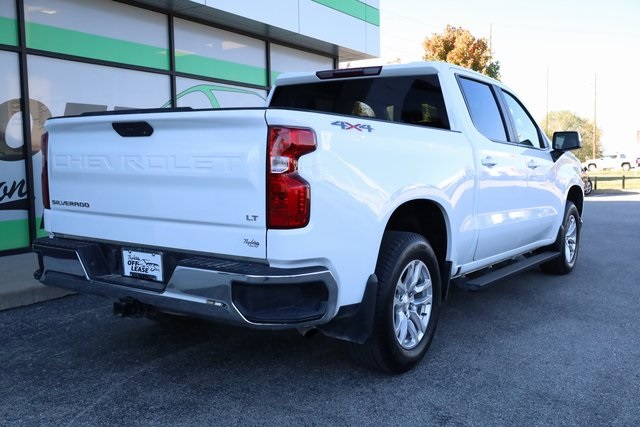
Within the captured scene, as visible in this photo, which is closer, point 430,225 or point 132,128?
point 132,128

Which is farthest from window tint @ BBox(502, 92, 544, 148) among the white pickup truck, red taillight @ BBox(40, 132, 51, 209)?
red taillight @ BBox(40, 132, 51, 209)

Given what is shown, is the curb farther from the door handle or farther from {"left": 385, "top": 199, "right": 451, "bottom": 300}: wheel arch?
the door handle

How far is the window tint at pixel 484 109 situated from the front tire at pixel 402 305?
1473 mm

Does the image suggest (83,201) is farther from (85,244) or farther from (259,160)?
(259,160)

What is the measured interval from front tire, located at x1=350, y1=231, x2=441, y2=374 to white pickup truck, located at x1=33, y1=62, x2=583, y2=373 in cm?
1

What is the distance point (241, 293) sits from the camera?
9.24 ft

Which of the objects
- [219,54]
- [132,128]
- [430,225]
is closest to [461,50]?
[219,54]

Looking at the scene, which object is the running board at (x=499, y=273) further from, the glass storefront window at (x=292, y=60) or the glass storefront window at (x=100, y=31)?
the glass storefront window at (x=292, y=60)

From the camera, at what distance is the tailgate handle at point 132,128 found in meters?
3.20

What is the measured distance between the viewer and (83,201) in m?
3.57

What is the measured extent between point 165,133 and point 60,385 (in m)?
1.69

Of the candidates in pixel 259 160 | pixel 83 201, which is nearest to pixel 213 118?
pixel 259 160

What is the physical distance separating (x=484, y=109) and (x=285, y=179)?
107 inches

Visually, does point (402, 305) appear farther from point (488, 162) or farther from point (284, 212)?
point (488, 162)
